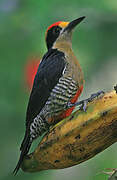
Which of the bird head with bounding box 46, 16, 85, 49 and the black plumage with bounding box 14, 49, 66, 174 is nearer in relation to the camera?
the black plumage with bounding box 14, 49, 66, 174

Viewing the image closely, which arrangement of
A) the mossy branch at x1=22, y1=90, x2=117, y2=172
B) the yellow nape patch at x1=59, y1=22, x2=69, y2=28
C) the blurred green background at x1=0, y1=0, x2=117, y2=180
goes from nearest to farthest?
the mossy branch at x1=22, y1=90, x2=117, y2=172 → the yellow nape patch at x1=59, y1=22, x2=69, y2=28 → the blurred green background at x1=0, y1=0, x2=117, y2=180

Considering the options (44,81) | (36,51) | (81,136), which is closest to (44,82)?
(44,81)

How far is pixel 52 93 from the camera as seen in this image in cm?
263

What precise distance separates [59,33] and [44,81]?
536 millimetres

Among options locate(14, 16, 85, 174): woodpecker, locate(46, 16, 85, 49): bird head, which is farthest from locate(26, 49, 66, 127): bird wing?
locate(46, 16, 85, 49): bird head

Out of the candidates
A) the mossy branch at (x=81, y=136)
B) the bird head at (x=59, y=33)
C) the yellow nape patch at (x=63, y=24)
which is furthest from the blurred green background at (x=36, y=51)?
the mossy branch at (x=81, y=136)

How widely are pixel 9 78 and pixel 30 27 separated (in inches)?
19.0

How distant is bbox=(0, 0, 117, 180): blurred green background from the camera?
3.16 meters

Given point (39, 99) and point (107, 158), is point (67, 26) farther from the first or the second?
point (107, 158)

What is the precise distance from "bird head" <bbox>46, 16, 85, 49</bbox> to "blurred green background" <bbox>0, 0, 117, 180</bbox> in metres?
0.12

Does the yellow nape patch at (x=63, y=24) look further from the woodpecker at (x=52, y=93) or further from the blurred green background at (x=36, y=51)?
the blurred green background at (x=36, y=51)

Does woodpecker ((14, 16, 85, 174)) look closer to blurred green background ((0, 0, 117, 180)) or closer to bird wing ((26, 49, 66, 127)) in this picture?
bird wing ((26, 49, 66, 127))

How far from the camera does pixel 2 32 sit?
11.0 ft

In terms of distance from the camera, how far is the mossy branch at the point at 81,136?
175cm
